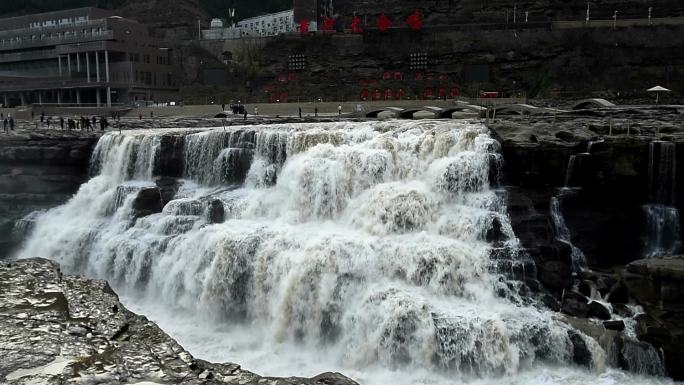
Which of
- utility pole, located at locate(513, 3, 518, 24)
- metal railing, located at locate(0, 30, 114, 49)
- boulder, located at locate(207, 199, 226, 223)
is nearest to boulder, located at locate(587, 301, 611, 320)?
boulder, located at locate(207, 199, 226, 223)

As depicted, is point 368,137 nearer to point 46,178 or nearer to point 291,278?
point 291,278

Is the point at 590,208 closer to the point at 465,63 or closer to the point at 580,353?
the point at 580,353

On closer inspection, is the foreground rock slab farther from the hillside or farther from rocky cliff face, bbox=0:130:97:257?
the hillside

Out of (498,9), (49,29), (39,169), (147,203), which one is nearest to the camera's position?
(147,203)

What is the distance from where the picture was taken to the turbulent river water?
54.1ft

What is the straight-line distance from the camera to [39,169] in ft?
103

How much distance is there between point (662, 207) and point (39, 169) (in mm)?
29203

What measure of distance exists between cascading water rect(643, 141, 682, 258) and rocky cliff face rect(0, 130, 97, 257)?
86.2ft

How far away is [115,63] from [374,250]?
172 ft

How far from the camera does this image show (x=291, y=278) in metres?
19.1

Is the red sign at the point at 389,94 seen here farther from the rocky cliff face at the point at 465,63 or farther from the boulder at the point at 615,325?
the boulder at the point at 615,325

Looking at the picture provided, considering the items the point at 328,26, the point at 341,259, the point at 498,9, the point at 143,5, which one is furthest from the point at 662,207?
the point at 143,5

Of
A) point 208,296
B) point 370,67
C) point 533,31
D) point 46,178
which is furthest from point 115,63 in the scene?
point 208,296

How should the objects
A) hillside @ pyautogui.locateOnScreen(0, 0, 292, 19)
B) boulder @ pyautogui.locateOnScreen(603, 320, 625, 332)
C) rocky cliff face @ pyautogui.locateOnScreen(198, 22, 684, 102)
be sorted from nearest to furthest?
boulder @ pyautogui.locateOnScreen(603, 320, 625, 332), rocky cliff face @ pyautogui.locateOnScreen(198, 22, 684, 102), hillside @ pyautogui.locateOnScreen(0, 0, 292, 19)
